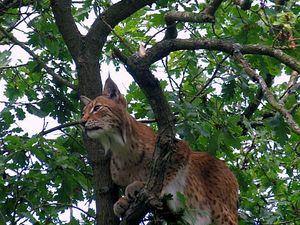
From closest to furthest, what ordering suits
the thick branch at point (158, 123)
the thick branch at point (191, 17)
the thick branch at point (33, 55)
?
the thick branch at point (158, 123)
the thick branch at point (191, 17)
the thick branch at point (33, 55)

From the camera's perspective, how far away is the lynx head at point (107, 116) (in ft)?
22.5

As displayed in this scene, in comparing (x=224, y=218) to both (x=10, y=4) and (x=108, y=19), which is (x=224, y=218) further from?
(x=10, y=4)

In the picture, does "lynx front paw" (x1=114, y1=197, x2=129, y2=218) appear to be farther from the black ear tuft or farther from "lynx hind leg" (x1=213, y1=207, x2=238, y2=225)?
"lynx hind leg" (x1=213, y1=207, x2=238, y2=225)

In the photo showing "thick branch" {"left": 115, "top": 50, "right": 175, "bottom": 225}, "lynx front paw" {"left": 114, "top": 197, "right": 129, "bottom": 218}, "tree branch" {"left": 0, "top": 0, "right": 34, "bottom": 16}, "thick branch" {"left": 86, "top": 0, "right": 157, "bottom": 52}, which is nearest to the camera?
"thick branch" {"left": 115, "top": 50, "right": 175, "bottom": 225}

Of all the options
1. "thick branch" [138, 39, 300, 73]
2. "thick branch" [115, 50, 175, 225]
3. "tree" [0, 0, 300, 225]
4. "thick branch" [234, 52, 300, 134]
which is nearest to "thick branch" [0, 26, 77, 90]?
"tree" [0, 0, 300, 225]

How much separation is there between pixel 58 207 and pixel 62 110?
1.25 m

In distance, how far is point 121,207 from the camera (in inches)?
257

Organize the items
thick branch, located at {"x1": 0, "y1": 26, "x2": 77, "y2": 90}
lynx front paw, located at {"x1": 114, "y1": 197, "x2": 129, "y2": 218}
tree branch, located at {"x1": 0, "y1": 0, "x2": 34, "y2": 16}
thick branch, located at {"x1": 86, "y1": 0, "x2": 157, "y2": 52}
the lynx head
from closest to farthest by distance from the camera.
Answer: lynx front paw, located at {"x1": 114, "y1": 197, "x2": 129, "y2": 218}
the lynx head
thick branch, located at {"x1": 86, "y1": 0, "x2": 157, "y2": 52}
thick branch, located at {"x1": 0, "y1": 26, "x2": 77, "y2": 90}
tree branch, located at {"x1": 0, "y1": 0, "x2": 34, "y2": 16}

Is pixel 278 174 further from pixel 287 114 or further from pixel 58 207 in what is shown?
pixel 287 114

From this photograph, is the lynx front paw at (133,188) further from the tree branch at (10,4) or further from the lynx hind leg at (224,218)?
the tree branch at (10,4)

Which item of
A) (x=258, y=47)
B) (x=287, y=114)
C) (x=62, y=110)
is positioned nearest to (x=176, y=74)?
(x=62, y=110)

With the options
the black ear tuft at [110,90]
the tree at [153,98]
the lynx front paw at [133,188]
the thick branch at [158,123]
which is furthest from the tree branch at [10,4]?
the thick branch at [158,123]

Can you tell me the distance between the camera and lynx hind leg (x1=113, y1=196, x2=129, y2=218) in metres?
6.46

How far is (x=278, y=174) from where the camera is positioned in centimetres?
962
